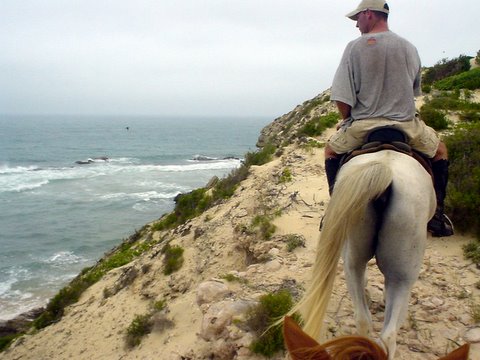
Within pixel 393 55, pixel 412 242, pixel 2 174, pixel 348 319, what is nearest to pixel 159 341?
pixel 348 319

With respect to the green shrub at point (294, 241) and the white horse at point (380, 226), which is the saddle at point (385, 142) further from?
the green shrub at point (294, 241)

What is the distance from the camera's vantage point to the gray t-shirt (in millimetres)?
3119

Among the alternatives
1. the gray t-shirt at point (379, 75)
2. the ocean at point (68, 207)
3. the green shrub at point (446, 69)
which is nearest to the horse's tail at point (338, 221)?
the gray t-shirt at point (379, 75)

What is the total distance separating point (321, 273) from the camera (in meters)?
2.58

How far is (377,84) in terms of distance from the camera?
3158 mm

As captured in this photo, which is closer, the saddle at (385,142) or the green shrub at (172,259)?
the saddle at (385,142)

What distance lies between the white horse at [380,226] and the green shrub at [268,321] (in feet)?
5.07

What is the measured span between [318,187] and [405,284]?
6.18 m

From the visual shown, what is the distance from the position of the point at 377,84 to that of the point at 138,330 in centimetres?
501

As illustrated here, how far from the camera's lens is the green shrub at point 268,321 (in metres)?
4.08

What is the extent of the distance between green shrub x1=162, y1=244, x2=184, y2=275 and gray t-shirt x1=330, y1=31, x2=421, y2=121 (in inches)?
236

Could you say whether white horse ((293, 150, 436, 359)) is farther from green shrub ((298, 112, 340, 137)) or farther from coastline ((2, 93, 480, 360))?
green shrub ((298, 112, 340, 137))

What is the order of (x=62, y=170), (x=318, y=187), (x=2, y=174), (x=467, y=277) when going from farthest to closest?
1. (x=62, y=170)
2. (x=2, y=174)
3. (x=318, y=187)
4. (x=467, y=277)

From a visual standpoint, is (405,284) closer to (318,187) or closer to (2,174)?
(318,187)
